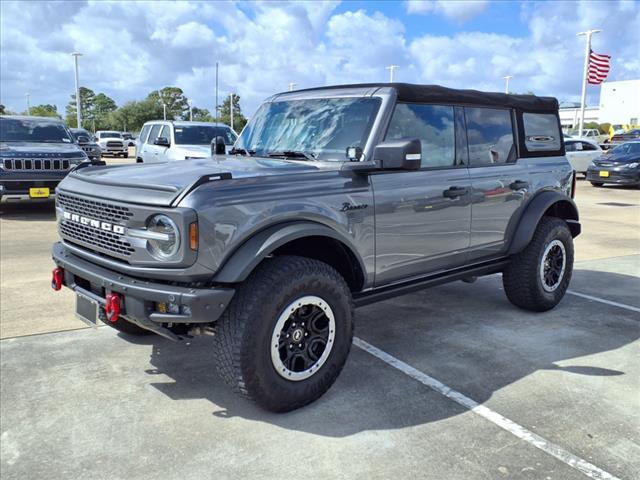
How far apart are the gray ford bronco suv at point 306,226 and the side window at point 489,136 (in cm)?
2

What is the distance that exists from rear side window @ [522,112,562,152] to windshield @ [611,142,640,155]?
15243 millimetres

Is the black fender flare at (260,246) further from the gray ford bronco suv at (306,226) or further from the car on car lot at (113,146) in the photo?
the car on car lot at (113,146)

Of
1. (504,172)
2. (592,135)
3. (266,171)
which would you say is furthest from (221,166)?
(592,135)

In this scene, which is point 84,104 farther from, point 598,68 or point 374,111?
point 374,111

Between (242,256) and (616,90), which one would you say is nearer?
(242,256)

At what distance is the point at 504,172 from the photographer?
15.3 feet

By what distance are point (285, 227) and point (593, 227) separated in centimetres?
879

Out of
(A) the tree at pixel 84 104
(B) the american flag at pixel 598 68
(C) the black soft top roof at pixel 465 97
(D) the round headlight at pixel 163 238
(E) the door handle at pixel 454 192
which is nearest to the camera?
(D) the round headlight at pixel 163 238

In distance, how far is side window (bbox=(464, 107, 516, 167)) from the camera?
4.50 m

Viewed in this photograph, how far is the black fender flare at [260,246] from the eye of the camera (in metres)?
2.97

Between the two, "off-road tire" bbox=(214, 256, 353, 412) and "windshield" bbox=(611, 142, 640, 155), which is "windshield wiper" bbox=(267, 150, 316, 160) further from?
"windshield" bbox=(611, 142, 640, 155)

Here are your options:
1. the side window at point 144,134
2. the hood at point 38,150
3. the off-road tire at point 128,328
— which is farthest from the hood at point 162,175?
the side window at point 144,134

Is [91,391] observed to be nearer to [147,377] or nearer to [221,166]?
[147,377]

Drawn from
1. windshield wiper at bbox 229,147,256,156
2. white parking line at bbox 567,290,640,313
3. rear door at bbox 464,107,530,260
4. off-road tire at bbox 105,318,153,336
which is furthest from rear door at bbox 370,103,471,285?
white parking line at bbox 567,290,640,313
